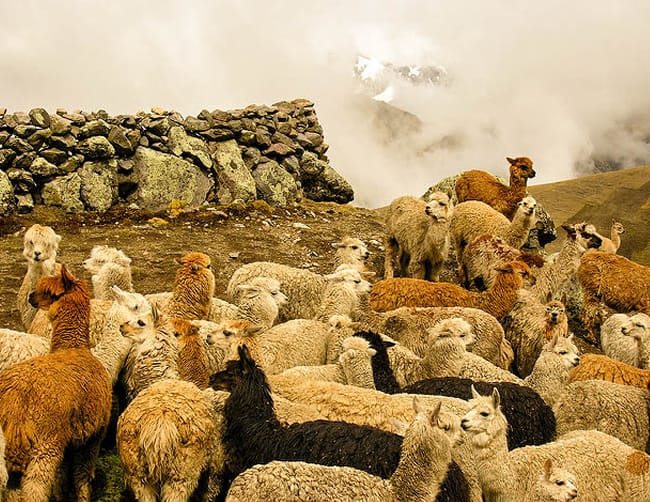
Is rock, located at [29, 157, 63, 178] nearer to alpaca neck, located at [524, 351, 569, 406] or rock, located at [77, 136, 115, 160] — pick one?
rock, located at [77, 136, 115, 160]

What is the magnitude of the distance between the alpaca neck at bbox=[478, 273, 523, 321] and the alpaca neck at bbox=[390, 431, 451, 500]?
5.02 m

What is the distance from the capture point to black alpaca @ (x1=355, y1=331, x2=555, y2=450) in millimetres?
6363

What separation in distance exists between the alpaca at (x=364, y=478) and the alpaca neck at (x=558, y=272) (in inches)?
257

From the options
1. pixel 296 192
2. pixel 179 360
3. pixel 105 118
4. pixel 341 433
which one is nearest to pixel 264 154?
pixel 296 192

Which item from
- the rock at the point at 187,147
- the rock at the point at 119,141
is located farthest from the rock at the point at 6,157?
the rock at the point at 187,147

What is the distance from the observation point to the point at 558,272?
10688mm

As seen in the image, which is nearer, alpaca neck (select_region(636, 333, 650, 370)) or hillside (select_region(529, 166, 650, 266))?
alpaca neck (select_region(636, 333, 650, 370))

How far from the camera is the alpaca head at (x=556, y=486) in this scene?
5.12 m

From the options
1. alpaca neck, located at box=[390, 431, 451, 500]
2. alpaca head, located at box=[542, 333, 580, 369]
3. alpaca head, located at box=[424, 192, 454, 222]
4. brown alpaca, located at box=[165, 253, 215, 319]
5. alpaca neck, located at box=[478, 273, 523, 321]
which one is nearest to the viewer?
alpaca neck, located at box=[390, 431, 451, 500]

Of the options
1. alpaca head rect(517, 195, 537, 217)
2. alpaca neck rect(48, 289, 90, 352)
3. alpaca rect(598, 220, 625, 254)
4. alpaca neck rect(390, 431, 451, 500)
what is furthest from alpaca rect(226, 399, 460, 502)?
alpaca rect(598, 220, 625, 254)

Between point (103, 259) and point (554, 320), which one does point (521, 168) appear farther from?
point (103, 259)

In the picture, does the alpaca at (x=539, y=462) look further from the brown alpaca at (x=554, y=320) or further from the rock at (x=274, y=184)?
the rock at (x=274, y=184)

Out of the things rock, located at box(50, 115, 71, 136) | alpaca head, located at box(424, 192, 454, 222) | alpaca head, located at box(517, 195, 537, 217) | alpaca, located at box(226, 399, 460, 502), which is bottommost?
alpaca, located at box(226, 399, 460, 502)

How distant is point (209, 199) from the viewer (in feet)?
51.0
